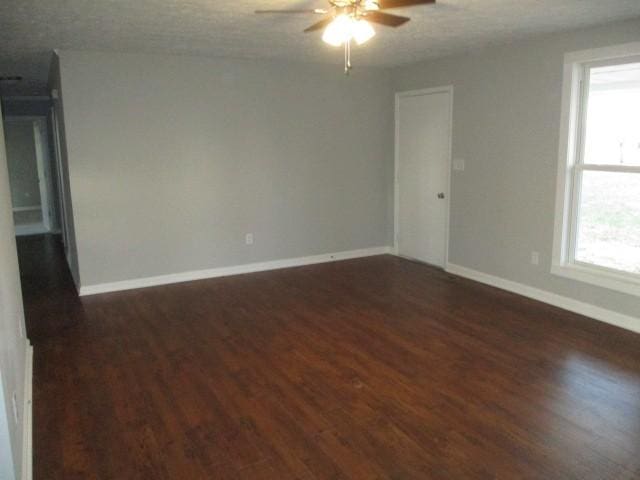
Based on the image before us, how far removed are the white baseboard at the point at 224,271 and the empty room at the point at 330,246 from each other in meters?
0.03

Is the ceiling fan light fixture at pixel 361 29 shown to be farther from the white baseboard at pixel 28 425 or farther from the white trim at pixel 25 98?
the white trim at pixel 25 98

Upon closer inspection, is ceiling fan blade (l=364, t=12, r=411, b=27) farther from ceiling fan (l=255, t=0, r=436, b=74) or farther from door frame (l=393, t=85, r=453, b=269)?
door frame (l=393, t=85, r=453, b=269)

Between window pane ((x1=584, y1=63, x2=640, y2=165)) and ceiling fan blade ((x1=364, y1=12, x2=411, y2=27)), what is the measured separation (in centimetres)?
213

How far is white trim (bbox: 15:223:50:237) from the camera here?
9.12m

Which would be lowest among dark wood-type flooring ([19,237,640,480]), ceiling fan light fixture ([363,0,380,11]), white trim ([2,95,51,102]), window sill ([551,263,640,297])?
dark wood-type flooring ([19,237,640,480])

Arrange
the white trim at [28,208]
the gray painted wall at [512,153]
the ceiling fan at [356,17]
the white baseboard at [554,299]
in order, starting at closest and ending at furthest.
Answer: the ceiling fan at [356,17] < the white baseboard at [554,299] < the gray painted wall at [512,153] < the white trim at [28,208]

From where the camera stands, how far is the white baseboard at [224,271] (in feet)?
17.2

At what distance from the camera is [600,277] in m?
4.19

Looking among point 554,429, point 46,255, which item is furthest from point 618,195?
point 46,255

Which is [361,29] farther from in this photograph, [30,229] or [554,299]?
[30,229]

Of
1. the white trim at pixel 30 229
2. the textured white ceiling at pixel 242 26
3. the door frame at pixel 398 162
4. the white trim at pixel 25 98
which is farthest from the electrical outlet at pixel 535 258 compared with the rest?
the white trim at pixel 30 229

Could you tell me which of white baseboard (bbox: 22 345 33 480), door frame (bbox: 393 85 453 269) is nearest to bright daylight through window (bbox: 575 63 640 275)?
door frame (bbox: 393 85 453 269)

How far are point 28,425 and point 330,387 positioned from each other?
1687 millimetres

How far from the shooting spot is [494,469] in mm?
2332
